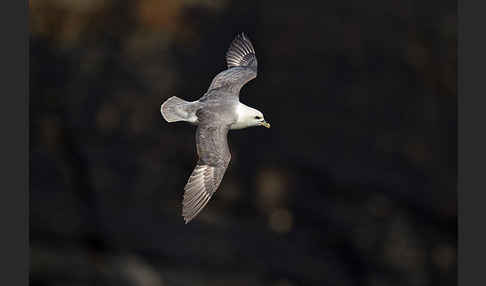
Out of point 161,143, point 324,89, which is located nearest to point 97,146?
point 161,143

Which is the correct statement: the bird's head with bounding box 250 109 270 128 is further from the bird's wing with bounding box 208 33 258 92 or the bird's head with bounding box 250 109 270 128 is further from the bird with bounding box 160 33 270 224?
the bird's wing with bounding box 208 33 258 92

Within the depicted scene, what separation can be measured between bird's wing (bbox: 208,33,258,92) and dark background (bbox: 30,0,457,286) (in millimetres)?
125

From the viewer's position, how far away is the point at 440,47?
4.00 meters

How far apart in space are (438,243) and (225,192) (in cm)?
154

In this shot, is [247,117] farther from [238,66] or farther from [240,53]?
[240,53]

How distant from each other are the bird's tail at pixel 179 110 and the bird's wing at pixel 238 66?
0.97 feet

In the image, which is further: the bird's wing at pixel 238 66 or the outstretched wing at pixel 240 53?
the outstretched wing at pixel 240 53

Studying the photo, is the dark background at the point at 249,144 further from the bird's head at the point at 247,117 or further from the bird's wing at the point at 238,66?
the bird's head at the point at 247,117

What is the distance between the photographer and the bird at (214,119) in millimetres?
2959

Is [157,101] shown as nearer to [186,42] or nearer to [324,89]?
[186,42]

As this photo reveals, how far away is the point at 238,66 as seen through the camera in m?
3.67

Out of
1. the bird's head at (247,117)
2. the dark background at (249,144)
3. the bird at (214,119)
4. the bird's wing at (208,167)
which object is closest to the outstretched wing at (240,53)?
the bird at (214,119)

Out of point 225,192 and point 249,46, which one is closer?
point 249,46

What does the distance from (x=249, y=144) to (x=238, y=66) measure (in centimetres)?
57
